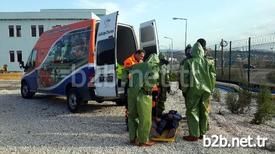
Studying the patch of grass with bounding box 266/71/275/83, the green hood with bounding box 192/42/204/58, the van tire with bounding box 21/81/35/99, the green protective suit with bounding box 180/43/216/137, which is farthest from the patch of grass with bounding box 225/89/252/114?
the patch of grass with bounding box 266/71/275/83

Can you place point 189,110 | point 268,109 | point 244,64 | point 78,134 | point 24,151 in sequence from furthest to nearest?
point 244,64
point 268,109
point 78,134
point 189,110
point 24,151

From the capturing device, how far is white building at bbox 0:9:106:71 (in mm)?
46312

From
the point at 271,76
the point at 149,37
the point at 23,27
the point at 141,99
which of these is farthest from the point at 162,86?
the point at 23,27

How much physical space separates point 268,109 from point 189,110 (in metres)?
2.62

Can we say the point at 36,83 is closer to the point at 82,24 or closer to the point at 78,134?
the point at 82,24

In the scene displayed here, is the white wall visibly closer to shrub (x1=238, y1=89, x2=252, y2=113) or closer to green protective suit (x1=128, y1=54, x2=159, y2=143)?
shrub (x1=238, y1=89, x2=252, y2=113)

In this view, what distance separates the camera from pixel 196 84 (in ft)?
22.8

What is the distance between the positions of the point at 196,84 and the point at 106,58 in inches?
125

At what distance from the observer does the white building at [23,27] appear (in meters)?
46.3

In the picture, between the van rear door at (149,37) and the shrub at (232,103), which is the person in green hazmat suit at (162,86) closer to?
the van rear door at (149,37)

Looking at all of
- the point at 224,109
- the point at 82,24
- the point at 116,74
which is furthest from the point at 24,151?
the point at 224,109

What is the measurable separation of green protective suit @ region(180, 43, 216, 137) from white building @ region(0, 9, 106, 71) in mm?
40179

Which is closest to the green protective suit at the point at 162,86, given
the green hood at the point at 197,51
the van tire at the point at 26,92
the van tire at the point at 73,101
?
the green hood at the point at 197,51

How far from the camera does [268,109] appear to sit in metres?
8.60
